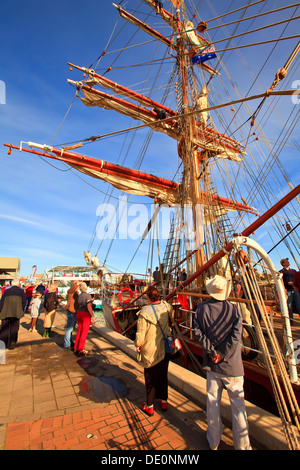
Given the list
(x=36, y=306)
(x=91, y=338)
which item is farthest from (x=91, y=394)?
(x=36, y=306)

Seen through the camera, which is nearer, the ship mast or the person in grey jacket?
the person in grey jacket

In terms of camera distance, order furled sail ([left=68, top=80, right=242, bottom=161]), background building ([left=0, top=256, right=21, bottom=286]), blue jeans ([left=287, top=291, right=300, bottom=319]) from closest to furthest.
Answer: blue jeans ([left=287, top=291, right=300, bottom=319]) < furled sail ([left=68, top=80, right=242, bottom=161]) < background building ([left=0, top=256, right=21, bottom=286])

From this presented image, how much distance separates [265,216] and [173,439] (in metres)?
2.72

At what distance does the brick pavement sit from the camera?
212 centimetres

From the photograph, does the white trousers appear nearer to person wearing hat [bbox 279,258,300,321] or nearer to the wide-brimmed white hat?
the wide-brimmed white hat

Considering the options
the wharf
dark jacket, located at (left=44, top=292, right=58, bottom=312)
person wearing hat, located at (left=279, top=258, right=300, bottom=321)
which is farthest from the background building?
person wearing hat, located at (left=279, top=258, right=300, bottom=321)

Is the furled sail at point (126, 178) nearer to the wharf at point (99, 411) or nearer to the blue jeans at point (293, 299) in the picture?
the blue jeans at point (293, 299)

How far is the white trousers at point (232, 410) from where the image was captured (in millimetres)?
1911

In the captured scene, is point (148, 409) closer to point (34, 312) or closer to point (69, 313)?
point (69, 313)

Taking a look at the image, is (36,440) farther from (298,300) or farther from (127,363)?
(298,300)

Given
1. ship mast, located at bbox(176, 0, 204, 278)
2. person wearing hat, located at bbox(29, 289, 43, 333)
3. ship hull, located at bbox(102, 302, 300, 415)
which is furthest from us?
ship mast, located at bbox(176, 0, 204, 278)

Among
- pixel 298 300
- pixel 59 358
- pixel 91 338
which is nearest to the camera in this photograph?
pixel 59 358

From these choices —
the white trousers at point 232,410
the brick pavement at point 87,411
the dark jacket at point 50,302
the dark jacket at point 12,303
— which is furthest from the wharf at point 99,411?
the dark jacket at point 50,302
